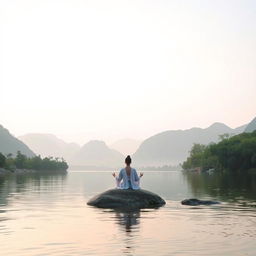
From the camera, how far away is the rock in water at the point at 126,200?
27.3 m

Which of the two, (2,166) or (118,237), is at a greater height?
(2,166)

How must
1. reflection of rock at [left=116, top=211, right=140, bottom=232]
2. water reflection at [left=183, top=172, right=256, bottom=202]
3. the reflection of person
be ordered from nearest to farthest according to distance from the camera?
reflection of rock at [left=116, top=211, right=140, bottom=232] < the reflection of person < water reflection at [left=183, top=172, right=256, bottom=202]

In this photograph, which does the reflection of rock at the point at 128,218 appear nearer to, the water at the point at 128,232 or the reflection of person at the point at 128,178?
the water at the point at 128,232

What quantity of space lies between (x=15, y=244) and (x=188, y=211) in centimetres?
1270

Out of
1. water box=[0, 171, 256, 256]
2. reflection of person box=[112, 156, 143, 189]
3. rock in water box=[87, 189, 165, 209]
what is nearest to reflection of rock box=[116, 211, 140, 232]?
water box=[0, 171, 256, 256]

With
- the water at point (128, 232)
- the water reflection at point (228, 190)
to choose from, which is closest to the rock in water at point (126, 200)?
the water at point (128, 232)

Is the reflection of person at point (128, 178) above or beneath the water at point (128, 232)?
above

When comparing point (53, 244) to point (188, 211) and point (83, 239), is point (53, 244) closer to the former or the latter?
point (83, 239)

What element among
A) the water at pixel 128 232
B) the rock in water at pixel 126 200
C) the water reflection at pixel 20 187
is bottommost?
the water at pixel 128 232

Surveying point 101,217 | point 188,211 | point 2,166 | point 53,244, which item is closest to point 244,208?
point 188,211

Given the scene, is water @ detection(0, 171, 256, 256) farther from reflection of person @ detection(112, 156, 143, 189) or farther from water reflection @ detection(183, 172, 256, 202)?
water reflection @ detection(183, 172, 256, 202)

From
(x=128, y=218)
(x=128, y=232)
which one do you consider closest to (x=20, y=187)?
(x=128, y=218)

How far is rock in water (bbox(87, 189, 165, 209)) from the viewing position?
27.3 metres

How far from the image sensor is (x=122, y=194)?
92.0ft
